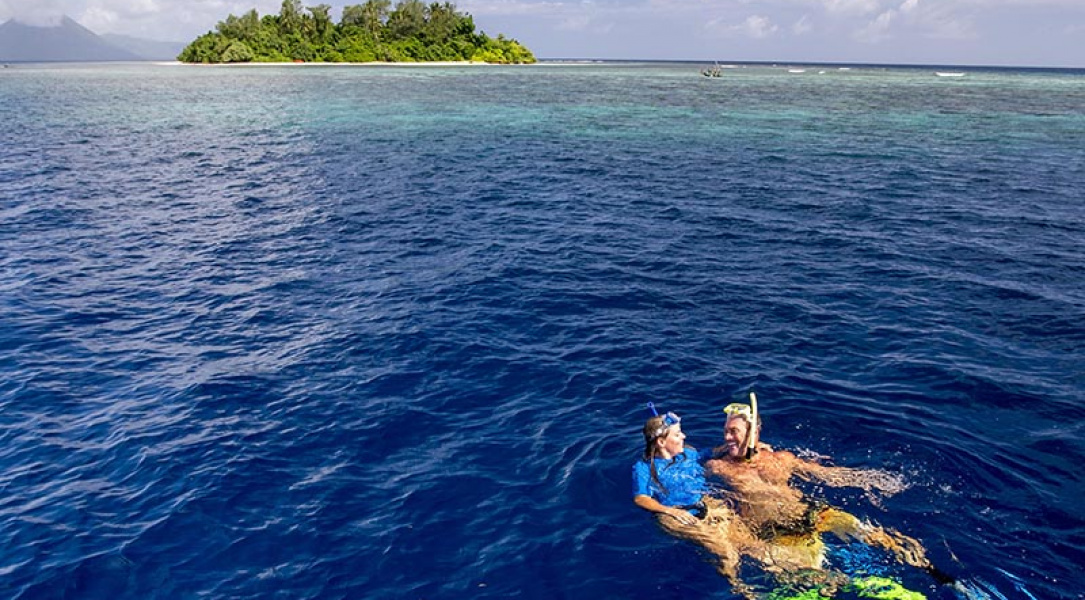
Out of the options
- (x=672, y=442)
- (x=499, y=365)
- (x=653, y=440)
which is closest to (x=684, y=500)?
(x=672, y=442)

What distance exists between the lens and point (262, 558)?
10.9 meters

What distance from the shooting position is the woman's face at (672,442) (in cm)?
1187

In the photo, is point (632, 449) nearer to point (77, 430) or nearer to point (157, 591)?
point (157, 591)

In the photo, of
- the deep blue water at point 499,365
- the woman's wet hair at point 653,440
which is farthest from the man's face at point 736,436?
the deep blue water at point 499,365

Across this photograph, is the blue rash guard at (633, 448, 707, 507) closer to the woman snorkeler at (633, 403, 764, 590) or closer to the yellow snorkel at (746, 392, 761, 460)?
the woman snorkeler at (633, 403, 764, 590)

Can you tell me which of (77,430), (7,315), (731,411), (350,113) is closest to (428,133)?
(350,113)

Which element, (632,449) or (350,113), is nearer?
(632,449)

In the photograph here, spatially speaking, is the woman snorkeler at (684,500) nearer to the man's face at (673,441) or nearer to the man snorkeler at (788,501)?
the man's face at (673,441)

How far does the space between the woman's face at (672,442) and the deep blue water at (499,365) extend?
3.89 ft

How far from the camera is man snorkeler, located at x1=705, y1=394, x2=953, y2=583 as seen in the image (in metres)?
10.3

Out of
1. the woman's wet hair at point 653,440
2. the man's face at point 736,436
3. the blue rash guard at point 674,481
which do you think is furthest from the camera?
the man's face at point 736,436

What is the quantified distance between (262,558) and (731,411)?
8194 mm

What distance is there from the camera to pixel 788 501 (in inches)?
440

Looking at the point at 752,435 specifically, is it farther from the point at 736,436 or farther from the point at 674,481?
A: the point at 674,481
